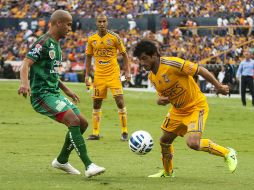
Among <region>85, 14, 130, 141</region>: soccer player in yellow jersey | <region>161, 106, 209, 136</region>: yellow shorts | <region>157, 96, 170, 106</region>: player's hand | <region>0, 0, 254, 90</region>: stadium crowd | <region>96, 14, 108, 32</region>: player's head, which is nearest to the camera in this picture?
<region>161, 106, 209, 136</region>: yellow shorts

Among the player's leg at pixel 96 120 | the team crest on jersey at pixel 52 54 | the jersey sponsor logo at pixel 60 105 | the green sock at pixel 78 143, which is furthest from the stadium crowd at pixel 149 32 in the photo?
the green sock at pixel 78 143

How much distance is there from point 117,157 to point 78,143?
390cm

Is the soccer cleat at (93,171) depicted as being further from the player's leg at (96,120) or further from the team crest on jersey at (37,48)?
the player's leg at (96,120)

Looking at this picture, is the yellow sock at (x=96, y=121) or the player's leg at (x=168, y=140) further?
the yellow sock at (x=96, y=121)

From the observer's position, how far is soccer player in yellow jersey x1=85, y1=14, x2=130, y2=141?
1903cm

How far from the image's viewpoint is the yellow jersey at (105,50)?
62.4 ft

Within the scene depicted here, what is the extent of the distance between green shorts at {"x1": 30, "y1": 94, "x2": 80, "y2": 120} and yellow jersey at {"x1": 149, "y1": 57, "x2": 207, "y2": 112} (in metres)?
1.28

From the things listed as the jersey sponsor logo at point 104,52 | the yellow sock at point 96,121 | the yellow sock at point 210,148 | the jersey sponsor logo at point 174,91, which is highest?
the jersey sponsor logo at point 174,91

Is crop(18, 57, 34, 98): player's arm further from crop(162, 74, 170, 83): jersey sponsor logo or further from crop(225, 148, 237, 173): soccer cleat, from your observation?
crop(225, 148, 237, 173): soccer cleat

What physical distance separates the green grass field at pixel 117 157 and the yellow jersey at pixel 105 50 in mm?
1586

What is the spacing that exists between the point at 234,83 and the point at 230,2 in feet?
36.8

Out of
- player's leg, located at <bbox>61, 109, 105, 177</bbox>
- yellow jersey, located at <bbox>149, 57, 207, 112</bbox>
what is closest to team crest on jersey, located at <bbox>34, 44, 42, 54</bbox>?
player's leg, located at <bbox>61, 109, 105, 177</bbox>

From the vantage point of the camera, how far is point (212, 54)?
4872 centimetres

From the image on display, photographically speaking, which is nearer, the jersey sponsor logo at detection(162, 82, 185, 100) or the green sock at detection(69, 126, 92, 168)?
the green sock at detection(69, 126, 92, 168)
